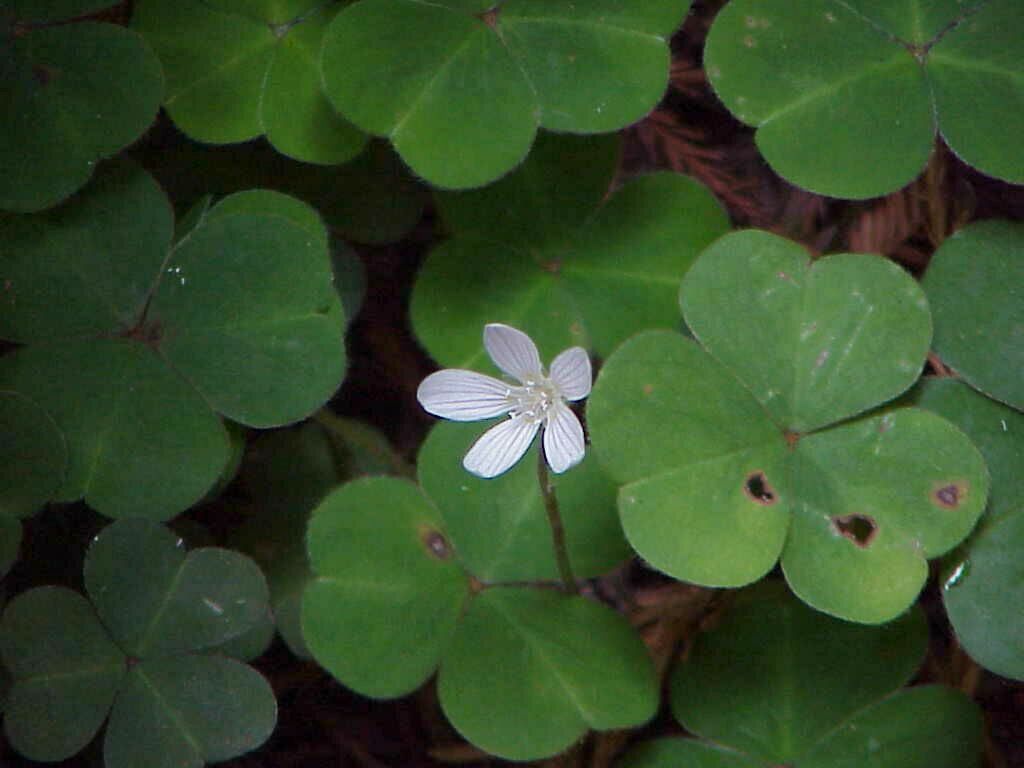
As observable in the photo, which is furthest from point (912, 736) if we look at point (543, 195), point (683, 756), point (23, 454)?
point (23, 454)

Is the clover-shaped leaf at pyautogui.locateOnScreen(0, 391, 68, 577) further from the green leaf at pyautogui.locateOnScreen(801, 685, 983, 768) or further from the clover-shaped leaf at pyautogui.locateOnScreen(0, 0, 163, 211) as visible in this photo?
the green leaf at pyautogui.locateOnScreen(801, 685, 983, 768)

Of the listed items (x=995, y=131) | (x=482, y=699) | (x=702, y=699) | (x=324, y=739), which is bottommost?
(x=324, y=739)

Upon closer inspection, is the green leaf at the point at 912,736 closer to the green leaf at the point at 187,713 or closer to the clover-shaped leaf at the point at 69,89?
the green leaf at the point at 187,713

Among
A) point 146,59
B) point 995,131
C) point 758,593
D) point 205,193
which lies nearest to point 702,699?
point 758,593

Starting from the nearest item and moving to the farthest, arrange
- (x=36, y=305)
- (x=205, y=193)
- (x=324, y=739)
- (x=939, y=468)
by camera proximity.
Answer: (x=939, y=468) → (x=36, y=305) → (x=205, y=193) → (x=324, y=739)

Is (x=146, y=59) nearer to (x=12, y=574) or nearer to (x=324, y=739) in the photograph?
(x=12, y=574)

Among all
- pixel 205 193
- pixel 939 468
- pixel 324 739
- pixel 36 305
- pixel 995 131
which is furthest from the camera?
pixel 324 739
